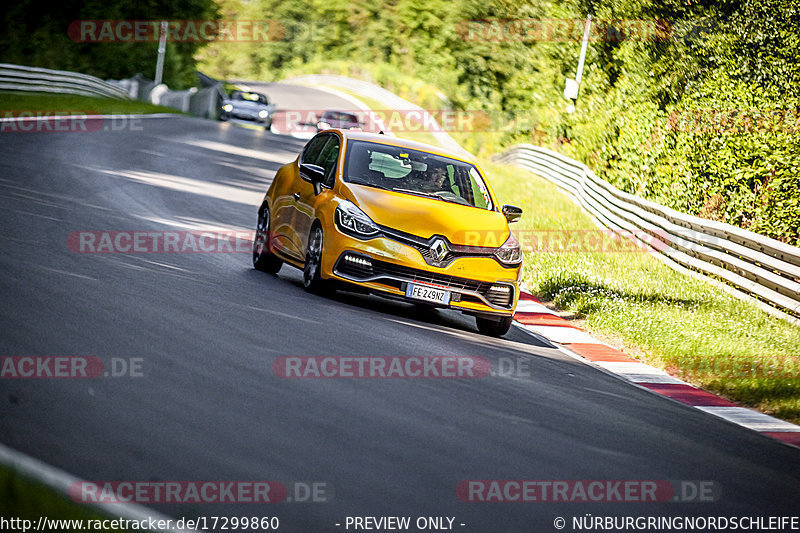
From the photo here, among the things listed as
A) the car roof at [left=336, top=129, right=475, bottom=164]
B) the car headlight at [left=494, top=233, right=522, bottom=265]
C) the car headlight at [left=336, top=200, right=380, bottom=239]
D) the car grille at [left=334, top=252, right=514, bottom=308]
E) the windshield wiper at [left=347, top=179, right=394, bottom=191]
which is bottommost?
the car grille at [left=334, top=252, right=514, bottom=308]

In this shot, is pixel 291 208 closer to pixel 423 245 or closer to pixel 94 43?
pixel 423 245

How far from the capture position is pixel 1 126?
81.9 ft

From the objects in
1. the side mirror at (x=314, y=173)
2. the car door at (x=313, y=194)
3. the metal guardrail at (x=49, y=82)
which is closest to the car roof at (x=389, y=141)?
the car door at (x=313, y=194)

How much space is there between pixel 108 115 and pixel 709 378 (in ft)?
94.9

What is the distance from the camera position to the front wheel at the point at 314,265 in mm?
10461

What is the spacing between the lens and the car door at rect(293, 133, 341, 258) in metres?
11.0

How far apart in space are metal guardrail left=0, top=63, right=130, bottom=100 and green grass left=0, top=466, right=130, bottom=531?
112 ft

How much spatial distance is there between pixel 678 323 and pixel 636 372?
227cm

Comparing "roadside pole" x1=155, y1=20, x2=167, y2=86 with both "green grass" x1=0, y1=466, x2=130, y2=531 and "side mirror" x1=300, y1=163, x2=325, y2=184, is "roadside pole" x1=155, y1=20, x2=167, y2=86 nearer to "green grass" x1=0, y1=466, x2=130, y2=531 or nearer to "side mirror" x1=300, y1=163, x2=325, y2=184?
"side mirror" x1=300, y1=163, x2=325, y2=184

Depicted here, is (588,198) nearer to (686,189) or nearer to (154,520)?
(686,189)

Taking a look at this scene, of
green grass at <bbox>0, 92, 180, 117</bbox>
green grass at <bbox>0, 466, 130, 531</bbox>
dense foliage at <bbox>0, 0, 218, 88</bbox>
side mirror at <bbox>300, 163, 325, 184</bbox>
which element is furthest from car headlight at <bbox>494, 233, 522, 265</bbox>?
dense foliage at <bbox>0, 0, 218, 88</bbox>

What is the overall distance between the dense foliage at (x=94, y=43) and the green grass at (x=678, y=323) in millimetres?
35040

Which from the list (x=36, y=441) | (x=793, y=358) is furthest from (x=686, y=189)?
(x=36, y=441)

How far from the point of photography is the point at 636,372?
10.2m
